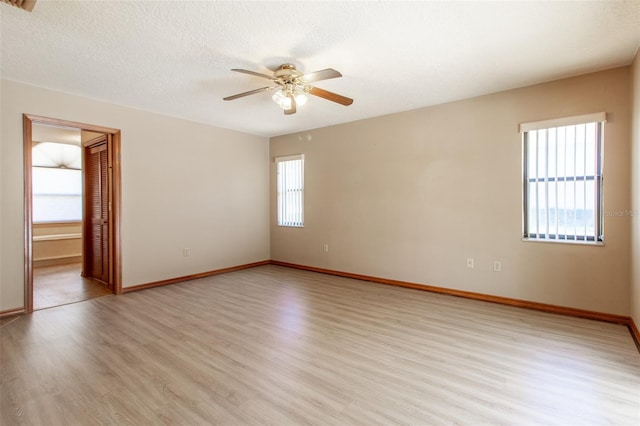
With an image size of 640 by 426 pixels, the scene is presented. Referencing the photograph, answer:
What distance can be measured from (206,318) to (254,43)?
2.69 meters

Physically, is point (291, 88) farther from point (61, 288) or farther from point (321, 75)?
point (61, 288)

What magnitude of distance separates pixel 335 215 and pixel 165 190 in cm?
269

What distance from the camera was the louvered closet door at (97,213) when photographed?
14.9 ft

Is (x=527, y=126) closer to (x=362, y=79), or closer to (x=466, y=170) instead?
(x=466, y=170)

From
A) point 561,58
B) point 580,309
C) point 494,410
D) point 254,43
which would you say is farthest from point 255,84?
point 580,309

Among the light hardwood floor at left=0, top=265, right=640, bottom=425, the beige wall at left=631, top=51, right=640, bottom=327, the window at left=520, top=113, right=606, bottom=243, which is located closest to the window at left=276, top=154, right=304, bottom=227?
the light hardwood floor at left=0, top=265, right=640, bottom=425

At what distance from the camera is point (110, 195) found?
4219 mm

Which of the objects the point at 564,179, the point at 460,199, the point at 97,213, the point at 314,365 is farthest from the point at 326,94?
the point at 97,213

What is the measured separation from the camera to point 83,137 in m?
5.04

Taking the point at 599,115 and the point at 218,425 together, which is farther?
the point at 599,115

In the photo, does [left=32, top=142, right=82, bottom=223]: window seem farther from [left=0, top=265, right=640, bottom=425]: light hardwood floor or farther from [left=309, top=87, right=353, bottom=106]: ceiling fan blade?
[left=309, top=87, right=353, bottom=106]: ceiling fan blade

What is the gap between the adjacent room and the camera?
6.68 feet

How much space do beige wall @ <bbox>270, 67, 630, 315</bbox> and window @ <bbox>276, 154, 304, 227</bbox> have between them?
0.69 feet

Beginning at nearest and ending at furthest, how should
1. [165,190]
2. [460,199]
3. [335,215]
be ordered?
[460,199]
[165,190]
[335,215]
